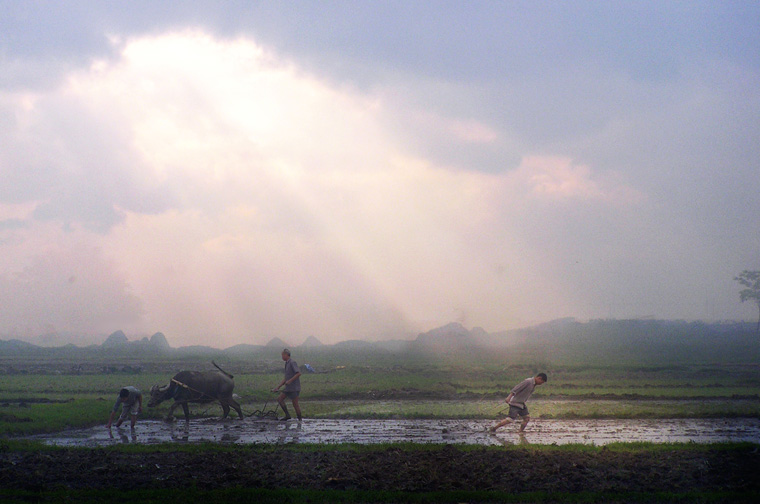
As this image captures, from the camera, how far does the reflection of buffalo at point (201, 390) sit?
2398 centimetres

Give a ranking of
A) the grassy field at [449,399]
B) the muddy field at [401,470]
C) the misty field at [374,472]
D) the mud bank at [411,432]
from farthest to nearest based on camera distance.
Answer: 1. the grassy field at [449,399]
2. the mud bank at [411,432]
3. the muddy field at [401,470]
4. the misty field at [374,472]

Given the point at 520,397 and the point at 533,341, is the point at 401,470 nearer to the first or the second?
the point at 520,397

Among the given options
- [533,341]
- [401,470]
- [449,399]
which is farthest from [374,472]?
[533,341]

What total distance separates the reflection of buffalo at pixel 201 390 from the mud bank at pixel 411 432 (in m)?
0.83

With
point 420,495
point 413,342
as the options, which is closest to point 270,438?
point 420,495

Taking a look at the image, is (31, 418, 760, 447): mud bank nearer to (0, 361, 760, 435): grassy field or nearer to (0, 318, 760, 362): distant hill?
(0, 361, 760, 435): grassy field

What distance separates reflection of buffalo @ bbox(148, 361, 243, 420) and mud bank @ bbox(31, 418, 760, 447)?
32.8 inches

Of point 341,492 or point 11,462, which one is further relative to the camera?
point 11,462

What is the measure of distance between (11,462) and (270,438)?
23.4 ft

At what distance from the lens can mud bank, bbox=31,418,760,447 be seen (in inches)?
737

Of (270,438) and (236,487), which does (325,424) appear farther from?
(236,487)

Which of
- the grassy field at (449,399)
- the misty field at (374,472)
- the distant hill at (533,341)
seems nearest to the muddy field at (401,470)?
the misty field at (374,472)

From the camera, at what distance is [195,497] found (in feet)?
38.9

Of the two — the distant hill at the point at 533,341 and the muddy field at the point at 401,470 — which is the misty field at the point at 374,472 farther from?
the distant hill at the point at 533,341
